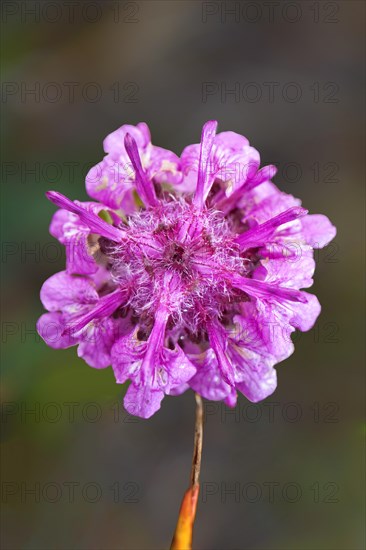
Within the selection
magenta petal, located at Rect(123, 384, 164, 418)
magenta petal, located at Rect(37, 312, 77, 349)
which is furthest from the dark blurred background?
magenta petal, located at Rect(123, 384, 164, 418)

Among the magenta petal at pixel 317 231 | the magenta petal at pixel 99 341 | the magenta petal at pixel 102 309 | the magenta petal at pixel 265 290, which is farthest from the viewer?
the magenta petal at pixel 317 231

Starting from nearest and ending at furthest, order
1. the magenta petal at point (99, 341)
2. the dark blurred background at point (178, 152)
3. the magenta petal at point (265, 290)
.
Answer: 1. the magenta petal at point (265, 290)
2. the magenta petal at point (99, 341)
3. the dark blurred background at point (178, 152)

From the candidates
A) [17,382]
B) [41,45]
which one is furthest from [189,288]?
[41,45]

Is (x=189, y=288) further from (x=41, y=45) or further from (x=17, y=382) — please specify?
(x=41, y=45)

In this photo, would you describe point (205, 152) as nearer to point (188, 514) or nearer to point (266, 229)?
point (266, 229)

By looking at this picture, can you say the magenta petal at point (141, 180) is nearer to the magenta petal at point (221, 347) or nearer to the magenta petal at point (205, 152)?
the magenta petal at point (205, 152)

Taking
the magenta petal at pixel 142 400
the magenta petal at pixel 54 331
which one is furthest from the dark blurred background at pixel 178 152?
the magenta petal at pixel 142 400
